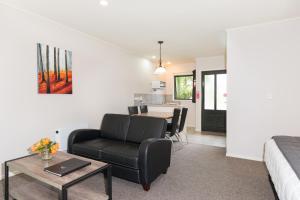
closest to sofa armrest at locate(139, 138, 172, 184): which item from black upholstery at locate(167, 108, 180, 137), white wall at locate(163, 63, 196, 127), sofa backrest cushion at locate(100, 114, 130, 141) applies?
sofa backrest cushion at locate(100, 114, 130, 141)

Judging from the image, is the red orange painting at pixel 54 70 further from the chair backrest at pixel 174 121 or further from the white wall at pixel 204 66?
the white wall at pixel 204 66

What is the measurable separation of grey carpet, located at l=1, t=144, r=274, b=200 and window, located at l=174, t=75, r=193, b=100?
3.84m

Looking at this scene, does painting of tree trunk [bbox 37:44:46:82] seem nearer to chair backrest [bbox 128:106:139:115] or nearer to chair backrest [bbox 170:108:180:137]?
chair backrest [bbox 128:106:139:115]

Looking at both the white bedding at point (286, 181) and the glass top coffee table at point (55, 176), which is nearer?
the white bedding at point (286, 181)

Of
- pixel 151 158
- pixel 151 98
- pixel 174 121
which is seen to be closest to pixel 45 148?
pixel 151 158

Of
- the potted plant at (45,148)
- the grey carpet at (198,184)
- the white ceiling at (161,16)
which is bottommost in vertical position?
the grey carpet at (198,184)

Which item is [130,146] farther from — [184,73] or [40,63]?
[184,73]

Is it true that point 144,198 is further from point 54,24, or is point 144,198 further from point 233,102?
point 54,24

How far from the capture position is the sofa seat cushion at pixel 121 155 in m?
2.33

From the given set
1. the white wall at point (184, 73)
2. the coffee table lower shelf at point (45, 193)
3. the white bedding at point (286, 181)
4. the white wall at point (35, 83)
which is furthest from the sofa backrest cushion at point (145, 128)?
the white wall at point (184, 73)

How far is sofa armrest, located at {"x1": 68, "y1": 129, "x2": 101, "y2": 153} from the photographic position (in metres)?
2.95

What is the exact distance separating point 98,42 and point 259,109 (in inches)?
144

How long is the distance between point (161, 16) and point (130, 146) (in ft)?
7.20

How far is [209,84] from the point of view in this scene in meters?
6.10
